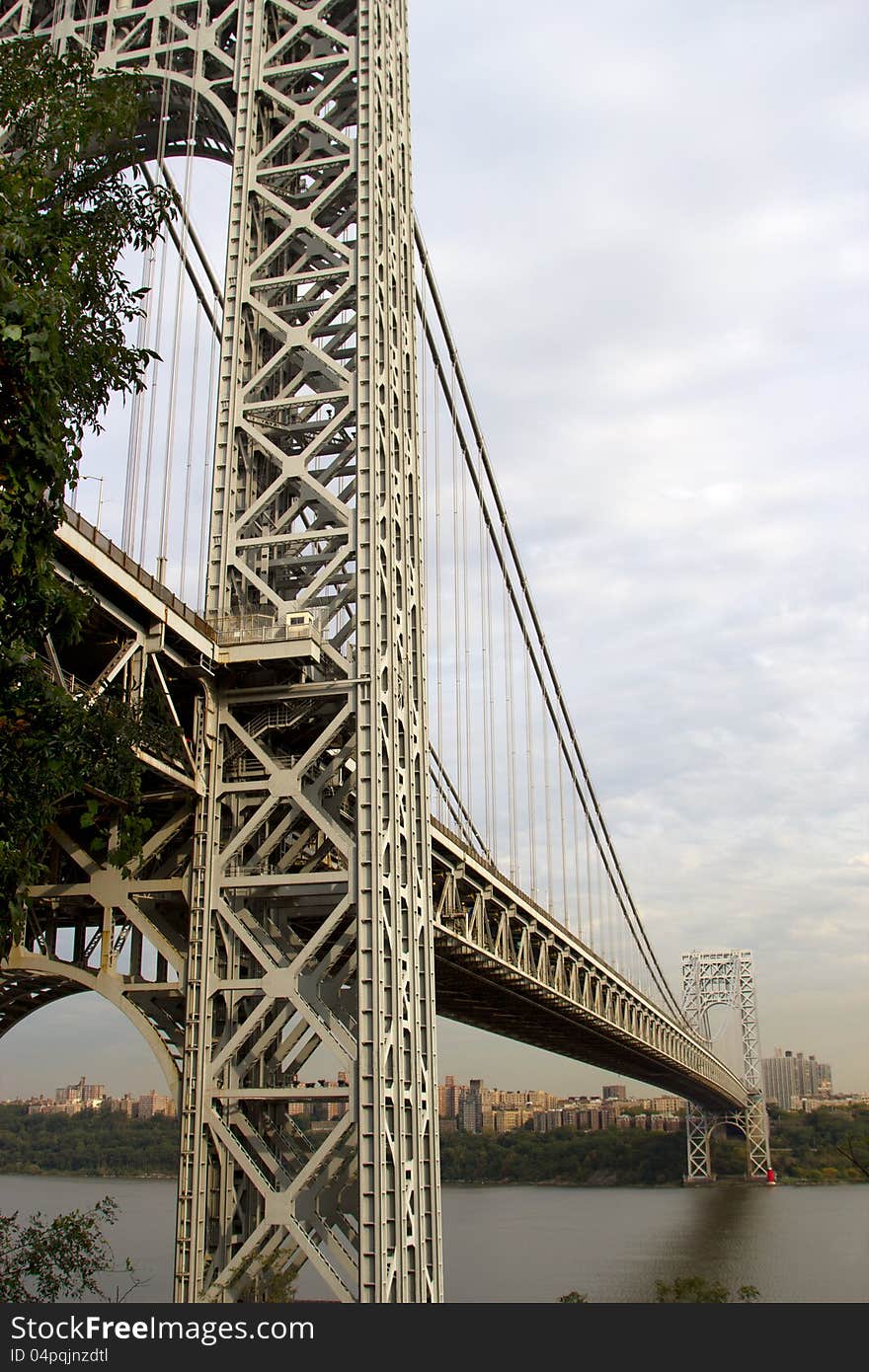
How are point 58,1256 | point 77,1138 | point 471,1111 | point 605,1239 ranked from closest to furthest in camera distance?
point 58,1256, point 77,1138, point 605,1239, point 471,1111

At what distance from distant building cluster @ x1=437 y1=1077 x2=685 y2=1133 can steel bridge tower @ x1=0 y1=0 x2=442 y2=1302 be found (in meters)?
70.5

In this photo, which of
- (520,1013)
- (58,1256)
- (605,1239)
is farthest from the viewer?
(605,1239)

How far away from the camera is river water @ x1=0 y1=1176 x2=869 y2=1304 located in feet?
117

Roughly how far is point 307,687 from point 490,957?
1302 cm

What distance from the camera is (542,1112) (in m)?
108

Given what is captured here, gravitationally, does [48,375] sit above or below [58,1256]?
above

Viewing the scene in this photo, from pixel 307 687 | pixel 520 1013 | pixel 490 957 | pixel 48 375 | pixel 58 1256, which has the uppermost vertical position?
pixel 307 687

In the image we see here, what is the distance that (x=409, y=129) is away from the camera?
2127 centimetres

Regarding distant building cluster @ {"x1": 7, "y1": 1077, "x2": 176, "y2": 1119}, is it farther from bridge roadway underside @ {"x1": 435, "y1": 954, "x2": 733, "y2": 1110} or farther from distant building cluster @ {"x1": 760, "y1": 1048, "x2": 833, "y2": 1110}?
distant building cluster @ {"x1": 760, "y1": 1048, "x2": 833, "y2": 1110}

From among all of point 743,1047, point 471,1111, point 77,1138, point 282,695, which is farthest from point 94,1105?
point 743,1047

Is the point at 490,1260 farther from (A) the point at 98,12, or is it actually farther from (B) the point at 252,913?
(A) the point at 98,12

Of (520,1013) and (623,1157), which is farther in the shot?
(623,1157)

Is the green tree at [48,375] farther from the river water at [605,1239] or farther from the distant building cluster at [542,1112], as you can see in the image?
the distant building cluster at [542,1112]

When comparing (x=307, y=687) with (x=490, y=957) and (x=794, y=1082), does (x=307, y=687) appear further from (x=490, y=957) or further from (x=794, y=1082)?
(x=794, y=1082)
